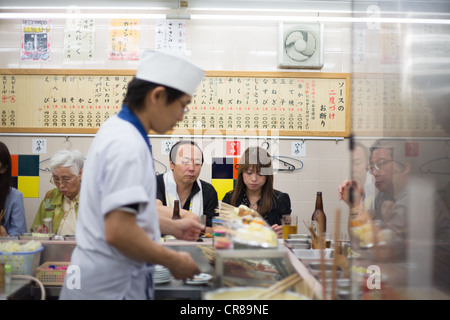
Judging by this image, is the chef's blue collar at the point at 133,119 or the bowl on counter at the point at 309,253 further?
the bowl on counter at the point at 309,253

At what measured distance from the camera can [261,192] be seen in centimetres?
342

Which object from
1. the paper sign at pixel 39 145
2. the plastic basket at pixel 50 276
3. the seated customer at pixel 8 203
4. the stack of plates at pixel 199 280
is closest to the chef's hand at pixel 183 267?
the stack of plates at pixel 199 280

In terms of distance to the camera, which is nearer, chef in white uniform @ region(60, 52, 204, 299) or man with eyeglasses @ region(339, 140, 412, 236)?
man with eyeglasses @ region(339, 140, 412, 236)

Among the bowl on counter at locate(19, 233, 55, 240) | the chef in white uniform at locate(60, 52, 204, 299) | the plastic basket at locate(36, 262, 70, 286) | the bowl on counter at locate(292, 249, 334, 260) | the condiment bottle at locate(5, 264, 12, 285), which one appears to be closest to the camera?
the chef in white uniform at locate(60, 52, 204, 299)

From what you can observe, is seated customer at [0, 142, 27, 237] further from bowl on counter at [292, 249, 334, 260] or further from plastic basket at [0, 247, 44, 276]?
bowl on counter at [292, 249, 334, 260]

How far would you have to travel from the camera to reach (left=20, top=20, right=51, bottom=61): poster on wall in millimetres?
3877

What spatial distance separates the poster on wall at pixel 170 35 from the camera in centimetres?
389

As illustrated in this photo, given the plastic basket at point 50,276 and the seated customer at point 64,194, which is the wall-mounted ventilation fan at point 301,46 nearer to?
the seated customer at point 64,194

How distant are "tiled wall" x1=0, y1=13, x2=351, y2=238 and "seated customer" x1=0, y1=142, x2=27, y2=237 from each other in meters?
0.80

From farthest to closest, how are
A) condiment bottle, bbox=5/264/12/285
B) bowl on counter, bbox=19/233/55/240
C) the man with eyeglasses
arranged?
bowl on counter, bbox=19/233/55/240 < condiment bottle, bbox=5/264/12/285 < the man with eyeglasses

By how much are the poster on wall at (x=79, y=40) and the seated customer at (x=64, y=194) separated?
1233 millimetres

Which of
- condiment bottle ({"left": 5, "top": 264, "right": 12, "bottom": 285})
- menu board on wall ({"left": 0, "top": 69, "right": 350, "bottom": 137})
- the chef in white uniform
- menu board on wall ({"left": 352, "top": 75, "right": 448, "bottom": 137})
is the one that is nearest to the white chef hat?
the chef in white uniform
